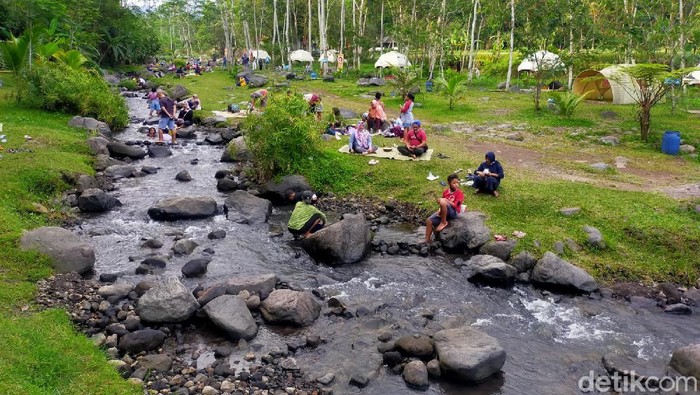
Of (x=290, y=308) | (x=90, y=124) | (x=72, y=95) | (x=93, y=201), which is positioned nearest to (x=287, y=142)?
(x=93, y=201)

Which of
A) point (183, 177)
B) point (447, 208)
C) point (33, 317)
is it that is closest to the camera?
point (33, 317)

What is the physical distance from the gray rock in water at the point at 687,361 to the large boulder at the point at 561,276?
2431 millimetres

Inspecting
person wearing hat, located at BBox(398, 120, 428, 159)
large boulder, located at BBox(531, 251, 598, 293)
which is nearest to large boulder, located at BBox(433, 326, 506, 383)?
large boulder, located at BBox(531, 251, 598, 293)

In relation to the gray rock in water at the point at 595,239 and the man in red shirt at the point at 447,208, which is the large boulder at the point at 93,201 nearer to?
the man in red shirt at the point at 447,208

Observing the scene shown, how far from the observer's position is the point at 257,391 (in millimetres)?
7531

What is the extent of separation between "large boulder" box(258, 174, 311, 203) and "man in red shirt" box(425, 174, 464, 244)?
4.64 m

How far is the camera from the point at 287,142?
53.3 feet

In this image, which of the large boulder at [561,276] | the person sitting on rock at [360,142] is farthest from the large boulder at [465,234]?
the person sitting on rock at [360,142]

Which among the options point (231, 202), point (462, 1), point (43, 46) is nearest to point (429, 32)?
point (462, 1)

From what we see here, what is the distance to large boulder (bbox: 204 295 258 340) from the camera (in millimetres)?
8875

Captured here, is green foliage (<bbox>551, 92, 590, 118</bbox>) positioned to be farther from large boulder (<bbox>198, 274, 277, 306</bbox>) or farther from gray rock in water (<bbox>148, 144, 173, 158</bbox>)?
large boulder (<bbox>198, 274, 277, 306</bbox>)

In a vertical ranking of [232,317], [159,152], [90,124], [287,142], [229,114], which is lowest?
[232,317]

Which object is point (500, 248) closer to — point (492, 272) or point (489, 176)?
A: point (492, 272)

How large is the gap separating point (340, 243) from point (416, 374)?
4.43 meters
